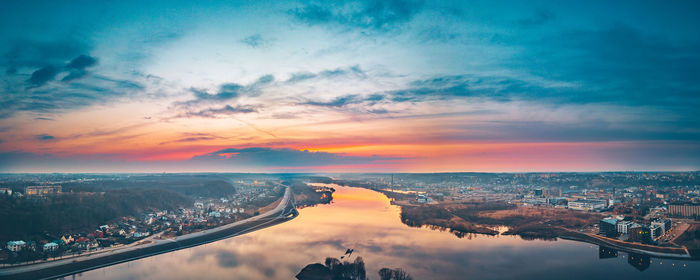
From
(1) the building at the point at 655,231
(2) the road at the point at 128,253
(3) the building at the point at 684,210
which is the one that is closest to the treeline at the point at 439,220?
(1) the building at the point at 655,231

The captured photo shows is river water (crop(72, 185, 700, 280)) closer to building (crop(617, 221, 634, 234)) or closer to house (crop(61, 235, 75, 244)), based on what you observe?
building (crop(617, 221, 634, 234))

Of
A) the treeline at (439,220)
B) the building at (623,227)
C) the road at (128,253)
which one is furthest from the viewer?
the treeline at (439,220)

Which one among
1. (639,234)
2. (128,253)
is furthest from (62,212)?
(639,234)

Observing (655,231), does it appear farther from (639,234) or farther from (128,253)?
(128,253)

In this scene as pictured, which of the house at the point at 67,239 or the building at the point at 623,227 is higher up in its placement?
the building at the point at 623,227

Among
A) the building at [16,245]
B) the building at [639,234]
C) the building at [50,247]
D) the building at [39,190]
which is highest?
the building at [39,190]

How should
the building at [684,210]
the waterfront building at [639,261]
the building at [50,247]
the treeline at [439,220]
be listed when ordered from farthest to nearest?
the building at [684,210], the treeline at [439,220], the building at [50,247], the waterfront building at [639,261]

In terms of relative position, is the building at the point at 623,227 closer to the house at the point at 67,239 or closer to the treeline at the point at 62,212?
the house at the point at 67,239

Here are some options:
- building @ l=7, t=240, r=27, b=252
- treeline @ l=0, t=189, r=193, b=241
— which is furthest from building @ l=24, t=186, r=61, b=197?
building @ l=7, t=240, r=27, b=252
